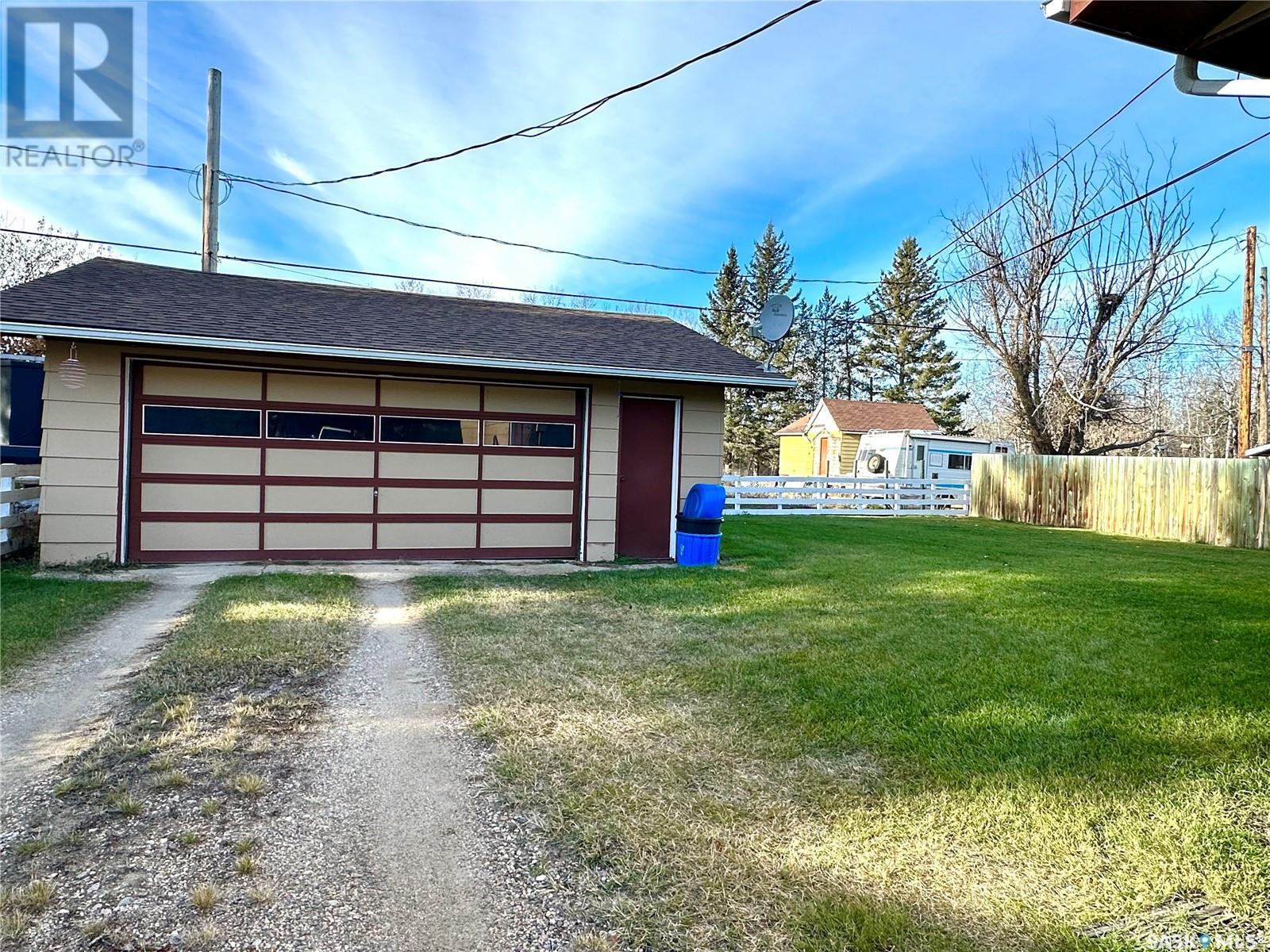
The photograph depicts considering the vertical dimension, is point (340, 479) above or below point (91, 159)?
below

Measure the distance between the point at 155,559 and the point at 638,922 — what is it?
7.57 meters

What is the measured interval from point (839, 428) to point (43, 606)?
2479 centimetres

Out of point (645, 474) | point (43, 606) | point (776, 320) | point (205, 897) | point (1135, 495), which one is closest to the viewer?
point (205, 897)

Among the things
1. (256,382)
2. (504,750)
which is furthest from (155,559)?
(504,750)

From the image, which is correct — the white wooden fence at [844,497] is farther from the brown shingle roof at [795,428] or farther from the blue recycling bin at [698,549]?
the brown shingle roof at [795,428]

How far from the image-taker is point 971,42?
27.3ft

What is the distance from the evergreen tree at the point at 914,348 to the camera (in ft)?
109

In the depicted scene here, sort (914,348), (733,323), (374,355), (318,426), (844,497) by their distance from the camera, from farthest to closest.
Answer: (914,348) → (733,323) → (844,497) → (318,426) → (374,355)

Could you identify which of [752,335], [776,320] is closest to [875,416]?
[752,335]

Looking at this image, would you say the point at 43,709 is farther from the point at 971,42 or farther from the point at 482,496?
the point at 971,42

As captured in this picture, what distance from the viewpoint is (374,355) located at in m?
7.47

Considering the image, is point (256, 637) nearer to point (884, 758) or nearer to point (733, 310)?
point (884, 758)

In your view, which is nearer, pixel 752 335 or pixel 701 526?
pixel 701 526

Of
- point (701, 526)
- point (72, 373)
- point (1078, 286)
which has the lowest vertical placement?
point (701, 526)
